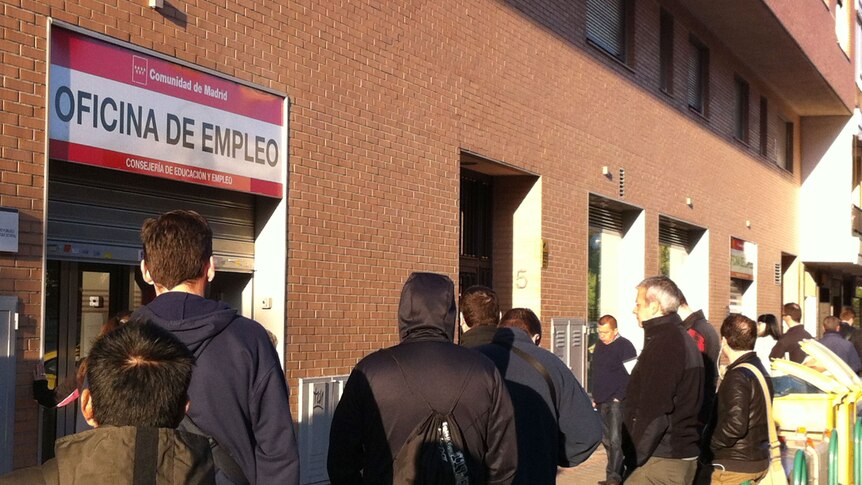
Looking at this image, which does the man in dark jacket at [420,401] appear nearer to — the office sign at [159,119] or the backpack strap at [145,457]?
the backpack strap at [145,457]

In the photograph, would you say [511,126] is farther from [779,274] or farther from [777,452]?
[779,274]

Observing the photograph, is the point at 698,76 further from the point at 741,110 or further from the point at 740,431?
the point at 740,431

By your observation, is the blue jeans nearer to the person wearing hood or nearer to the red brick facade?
the red brick facade

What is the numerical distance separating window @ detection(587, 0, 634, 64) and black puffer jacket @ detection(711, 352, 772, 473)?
9.57m

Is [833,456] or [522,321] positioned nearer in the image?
[522,321]

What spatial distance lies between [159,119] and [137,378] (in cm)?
593

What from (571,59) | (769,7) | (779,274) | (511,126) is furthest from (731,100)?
(511,126)

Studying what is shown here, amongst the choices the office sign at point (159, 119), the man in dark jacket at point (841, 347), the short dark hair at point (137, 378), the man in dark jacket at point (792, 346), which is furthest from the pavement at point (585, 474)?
the short dark hair at point (137, 378)

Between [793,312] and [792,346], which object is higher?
[793,312]

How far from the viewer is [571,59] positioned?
15.3 m

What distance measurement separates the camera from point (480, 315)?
5.27 metres

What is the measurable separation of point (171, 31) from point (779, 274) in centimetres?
2264

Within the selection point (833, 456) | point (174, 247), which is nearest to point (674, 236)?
point (833, 456)

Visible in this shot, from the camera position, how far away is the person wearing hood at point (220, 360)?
3.64m
